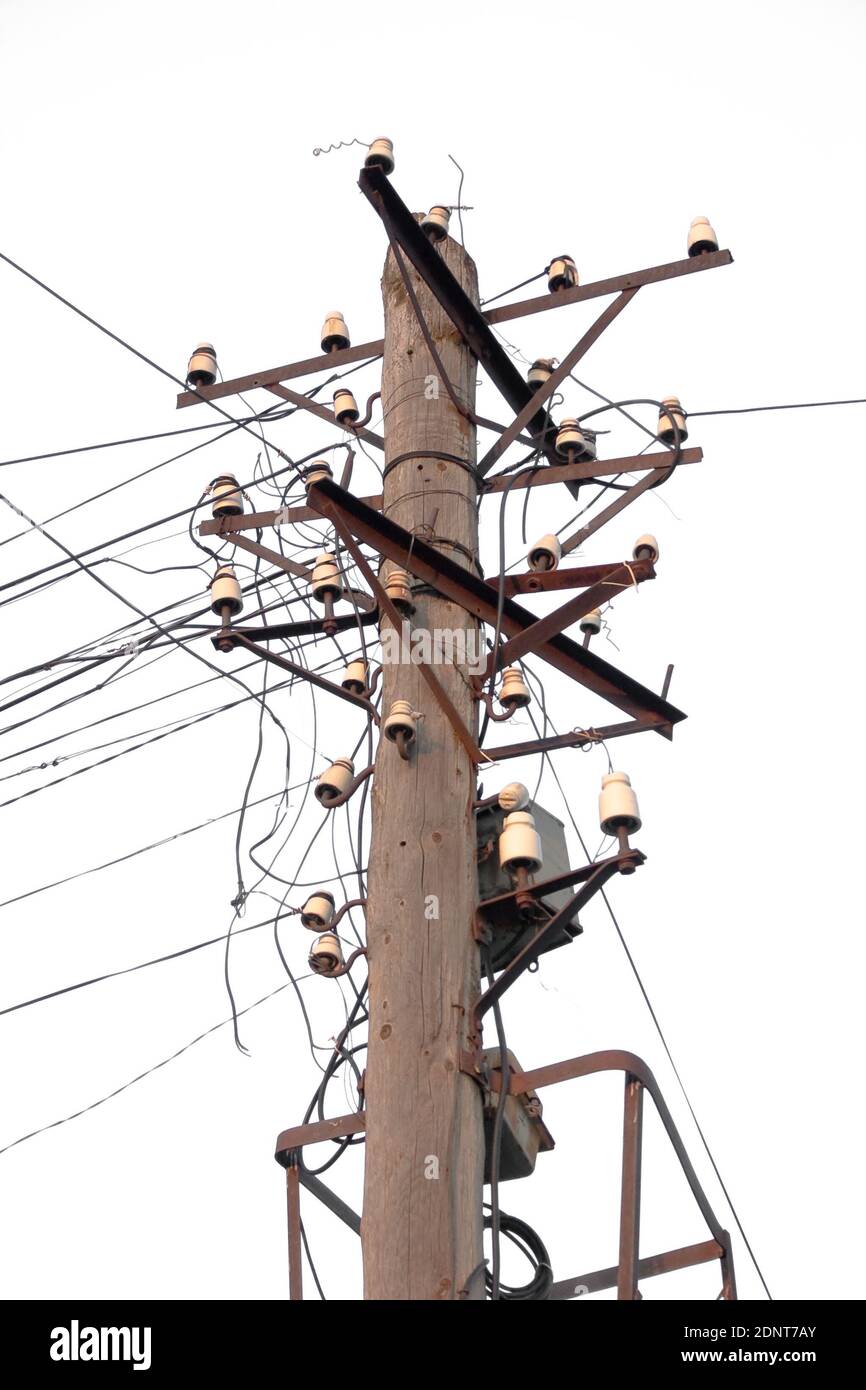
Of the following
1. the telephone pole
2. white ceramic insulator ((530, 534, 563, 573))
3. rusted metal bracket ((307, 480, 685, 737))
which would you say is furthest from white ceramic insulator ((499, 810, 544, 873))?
white ceramic insulator ((530, 534, 563, 573))

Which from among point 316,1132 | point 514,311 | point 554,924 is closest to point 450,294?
point 514,311

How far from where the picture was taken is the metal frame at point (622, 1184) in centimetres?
504

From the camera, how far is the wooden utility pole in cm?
478

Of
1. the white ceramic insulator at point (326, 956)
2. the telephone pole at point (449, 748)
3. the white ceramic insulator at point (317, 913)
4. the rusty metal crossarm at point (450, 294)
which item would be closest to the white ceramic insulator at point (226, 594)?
the telephone pole at point (449, 748)

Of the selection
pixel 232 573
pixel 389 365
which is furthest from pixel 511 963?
pixel 389 365

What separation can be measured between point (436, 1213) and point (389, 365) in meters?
3.49

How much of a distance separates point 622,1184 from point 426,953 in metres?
0.87

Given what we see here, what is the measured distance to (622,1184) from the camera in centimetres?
→ 509

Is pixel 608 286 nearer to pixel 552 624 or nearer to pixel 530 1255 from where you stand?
pixel 552 624

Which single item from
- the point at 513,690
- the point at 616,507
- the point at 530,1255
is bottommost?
the point at 530,1255
